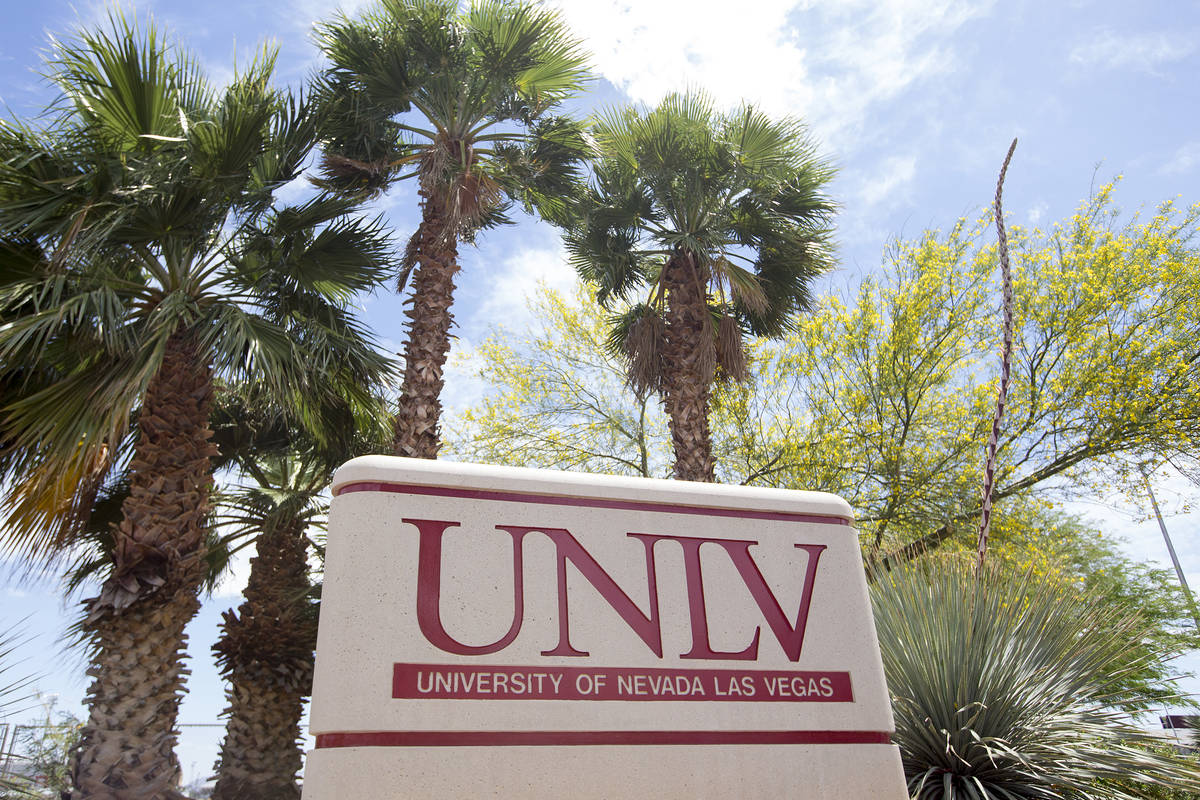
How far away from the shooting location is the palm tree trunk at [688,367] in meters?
10.4

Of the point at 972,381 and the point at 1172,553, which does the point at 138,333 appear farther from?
the point at 1172,553

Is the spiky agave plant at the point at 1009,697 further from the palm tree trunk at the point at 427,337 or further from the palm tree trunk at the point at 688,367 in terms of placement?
the palm tree trunk at the point at 688,367

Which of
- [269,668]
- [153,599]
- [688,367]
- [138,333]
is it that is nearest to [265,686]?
[269,668]

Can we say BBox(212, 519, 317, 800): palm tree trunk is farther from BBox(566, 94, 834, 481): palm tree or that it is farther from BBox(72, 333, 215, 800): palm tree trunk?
BBox(566, 94, 834, 481): palm tree

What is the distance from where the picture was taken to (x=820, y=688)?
10.2 feet

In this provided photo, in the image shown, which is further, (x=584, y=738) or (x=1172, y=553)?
(x=1172, y=553)

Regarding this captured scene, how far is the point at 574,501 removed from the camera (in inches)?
122

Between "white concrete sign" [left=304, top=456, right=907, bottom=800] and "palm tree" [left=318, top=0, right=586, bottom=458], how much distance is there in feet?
19.7

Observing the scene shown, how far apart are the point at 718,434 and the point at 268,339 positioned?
874cm

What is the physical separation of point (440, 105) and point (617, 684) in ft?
28.0

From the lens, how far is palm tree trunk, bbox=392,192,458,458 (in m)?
8.30

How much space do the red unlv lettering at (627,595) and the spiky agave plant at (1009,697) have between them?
1.39m

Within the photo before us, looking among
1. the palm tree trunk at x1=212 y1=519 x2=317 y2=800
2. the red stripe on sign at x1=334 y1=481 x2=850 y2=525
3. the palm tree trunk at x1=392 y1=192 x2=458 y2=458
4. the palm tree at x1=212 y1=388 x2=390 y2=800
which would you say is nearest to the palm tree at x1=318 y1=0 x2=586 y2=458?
the palm tree trunk at x1=392 y1=192 x2=458 y2=458

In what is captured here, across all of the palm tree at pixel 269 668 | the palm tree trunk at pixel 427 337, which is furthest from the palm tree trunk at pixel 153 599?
the palm tree at pixel 269 668
